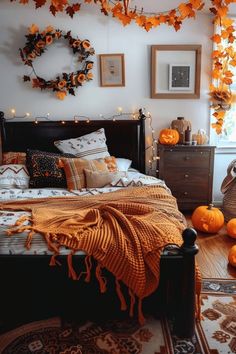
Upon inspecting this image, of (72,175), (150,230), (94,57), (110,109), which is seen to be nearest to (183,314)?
(150,230)

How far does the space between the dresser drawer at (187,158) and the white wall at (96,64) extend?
46cm

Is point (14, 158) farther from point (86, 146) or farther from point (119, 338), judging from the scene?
point (119, 338)

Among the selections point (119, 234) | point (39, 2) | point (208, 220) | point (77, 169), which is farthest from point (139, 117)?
point (119, 234)

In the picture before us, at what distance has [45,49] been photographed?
353 centimetres

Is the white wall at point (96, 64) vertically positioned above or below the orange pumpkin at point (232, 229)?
above

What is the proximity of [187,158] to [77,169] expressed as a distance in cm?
126

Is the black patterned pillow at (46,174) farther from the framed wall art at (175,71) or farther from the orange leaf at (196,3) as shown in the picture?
the orange leaf at (196,3)

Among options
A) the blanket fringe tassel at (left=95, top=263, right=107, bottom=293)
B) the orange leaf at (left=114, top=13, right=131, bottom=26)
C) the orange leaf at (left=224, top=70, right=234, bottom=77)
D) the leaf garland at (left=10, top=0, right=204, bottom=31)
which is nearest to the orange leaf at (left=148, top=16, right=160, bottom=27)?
the leaf garland at (left=10, top=0, right=204, bottom=31)

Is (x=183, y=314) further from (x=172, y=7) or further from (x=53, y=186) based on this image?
(x=172, y=7)

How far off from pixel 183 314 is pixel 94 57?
2.86 metres

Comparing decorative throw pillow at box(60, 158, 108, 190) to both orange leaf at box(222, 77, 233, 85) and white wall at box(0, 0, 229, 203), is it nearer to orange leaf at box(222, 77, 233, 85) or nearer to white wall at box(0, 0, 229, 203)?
white wall at box(0, 0, 229, 203)

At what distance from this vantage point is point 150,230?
1.73 metres

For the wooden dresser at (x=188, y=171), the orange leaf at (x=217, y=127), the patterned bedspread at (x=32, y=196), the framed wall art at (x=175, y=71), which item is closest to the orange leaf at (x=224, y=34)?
the framed wall art at (x=175, y=71)

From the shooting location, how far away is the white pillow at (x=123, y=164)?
10.8ft
